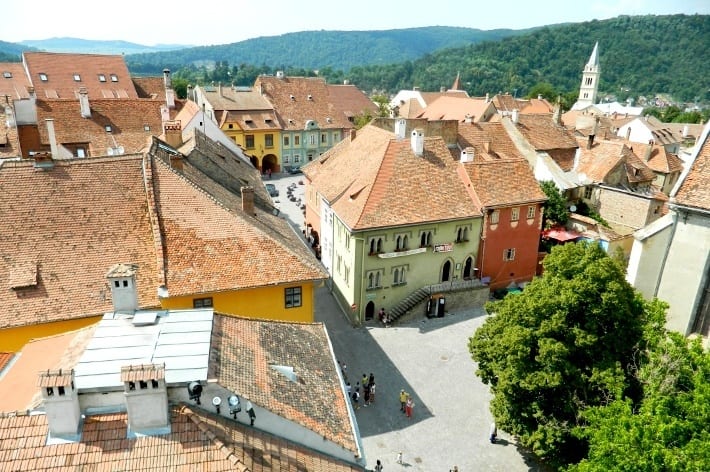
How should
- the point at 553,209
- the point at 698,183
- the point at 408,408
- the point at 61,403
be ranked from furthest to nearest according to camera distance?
the point at 553,209, the point at 408,408, the point at 698,183, the point at 61,403

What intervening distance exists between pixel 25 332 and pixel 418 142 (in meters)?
26.9

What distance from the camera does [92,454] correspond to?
11.3 m

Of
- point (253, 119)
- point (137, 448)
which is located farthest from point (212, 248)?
point (253, 119)

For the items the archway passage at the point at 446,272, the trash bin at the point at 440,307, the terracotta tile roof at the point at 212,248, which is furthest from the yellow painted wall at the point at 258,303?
the archway passage at the point at 446,272

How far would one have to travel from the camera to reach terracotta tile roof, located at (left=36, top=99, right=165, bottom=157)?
4203 centimetres

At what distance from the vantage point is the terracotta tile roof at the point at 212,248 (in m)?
22.7

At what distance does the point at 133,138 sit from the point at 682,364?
43.2 m

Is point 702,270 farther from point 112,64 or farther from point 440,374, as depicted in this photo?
point 112,64

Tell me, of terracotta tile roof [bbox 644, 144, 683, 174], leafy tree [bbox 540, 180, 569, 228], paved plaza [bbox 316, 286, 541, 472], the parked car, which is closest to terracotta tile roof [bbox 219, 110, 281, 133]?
the parked car

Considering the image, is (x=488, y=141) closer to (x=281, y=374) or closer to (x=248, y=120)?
(x=248, y=120)

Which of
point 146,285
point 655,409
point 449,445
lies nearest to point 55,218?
point 146,285

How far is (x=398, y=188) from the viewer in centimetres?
3519

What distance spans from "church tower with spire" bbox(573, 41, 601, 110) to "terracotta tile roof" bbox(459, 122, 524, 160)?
359 feet

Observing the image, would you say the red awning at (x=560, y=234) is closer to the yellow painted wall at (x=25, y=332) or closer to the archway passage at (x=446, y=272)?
the archway passage at (x=446, y=272)
